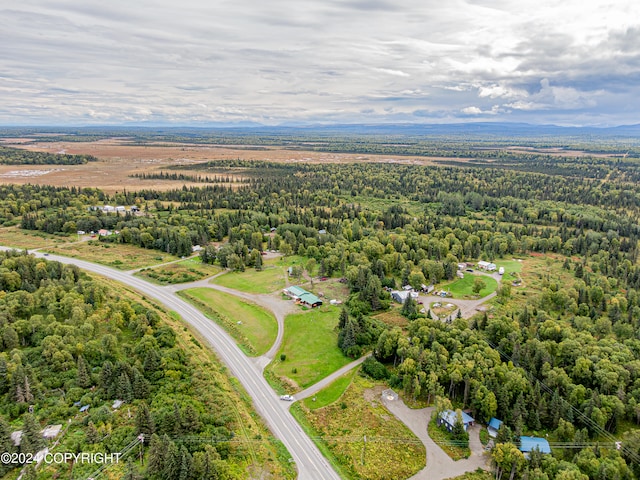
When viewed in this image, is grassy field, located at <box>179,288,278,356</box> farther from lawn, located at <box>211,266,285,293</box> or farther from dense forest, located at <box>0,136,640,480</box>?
dense forest, located at <box>0,136,640,480</box>

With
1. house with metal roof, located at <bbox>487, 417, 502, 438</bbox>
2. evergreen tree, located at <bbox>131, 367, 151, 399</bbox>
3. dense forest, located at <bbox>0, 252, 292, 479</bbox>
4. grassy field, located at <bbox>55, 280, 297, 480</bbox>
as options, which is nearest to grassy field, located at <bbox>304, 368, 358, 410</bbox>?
grassy field, located at <bbox>55, 280, 297, 480</bbox>

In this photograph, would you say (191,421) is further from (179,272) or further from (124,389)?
(179,272)

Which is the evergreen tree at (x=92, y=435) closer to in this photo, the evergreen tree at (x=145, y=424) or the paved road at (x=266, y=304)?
the evergreen tree at (x=145, y=424)

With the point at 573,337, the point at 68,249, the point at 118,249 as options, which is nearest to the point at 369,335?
the point at 573,337

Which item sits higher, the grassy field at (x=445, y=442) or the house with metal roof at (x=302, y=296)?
the house with metal roof at (x=302, y=296)

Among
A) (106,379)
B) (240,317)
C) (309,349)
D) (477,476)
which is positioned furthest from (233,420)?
(240,317)

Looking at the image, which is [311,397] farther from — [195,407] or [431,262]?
[431,262]

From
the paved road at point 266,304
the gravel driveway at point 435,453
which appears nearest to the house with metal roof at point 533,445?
the gravel driveway at point 435,453
